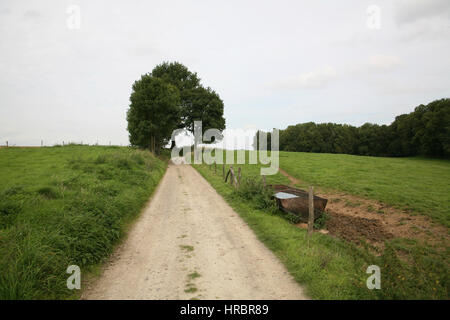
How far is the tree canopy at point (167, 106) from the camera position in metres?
36.1

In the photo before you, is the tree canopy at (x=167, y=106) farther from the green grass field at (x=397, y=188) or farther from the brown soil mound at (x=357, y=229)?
the brown soil mound at (x=357, y=229)

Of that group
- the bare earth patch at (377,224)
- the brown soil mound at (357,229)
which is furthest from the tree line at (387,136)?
the brown soil mound at (357,229)

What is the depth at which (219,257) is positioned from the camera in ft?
22.7

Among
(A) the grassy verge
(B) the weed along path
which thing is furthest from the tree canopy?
(A) the grassy verge

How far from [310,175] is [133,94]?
29.4m

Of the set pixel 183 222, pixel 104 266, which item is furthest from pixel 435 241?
pixel 104 266

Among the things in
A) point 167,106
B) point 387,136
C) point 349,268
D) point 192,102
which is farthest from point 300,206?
point 387,136

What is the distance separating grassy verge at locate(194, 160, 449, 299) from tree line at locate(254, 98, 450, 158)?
57813 mm

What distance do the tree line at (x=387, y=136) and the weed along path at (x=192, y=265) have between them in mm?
60434

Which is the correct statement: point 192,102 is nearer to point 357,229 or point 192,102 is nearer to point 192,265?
point 357,229

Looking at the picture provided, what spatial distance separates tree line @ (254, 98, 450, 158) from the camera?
50.3 meters

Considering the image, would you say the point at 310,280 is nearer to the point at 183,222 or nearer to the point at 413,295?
the point at 413,295

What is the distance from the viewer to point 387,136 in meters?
70.0
